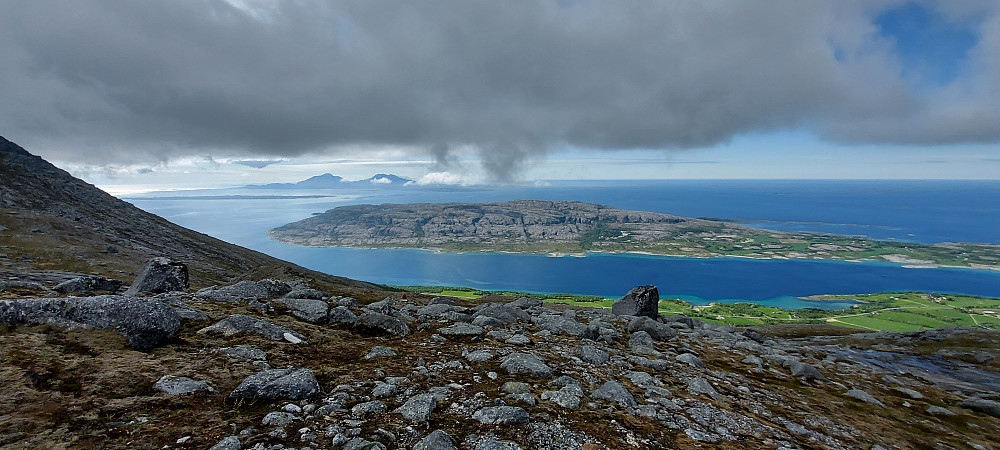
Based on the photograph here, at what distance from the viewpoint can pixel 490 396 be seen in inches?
463

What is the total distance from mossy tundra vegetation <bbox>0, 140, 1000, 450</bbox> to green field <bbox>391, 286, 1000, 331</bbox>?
10656 centimetres

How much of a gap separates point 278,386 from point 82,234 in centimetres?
8696

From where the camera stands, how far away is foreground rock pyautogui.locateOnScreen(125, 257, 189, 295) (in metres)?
20.8

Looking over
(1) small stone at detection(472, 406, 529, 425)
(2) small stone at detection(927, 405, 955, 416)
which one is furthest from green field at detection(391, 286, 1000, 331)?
(1) small stone at detection(472, 406, 529, 425)

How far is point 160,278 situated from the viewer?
21.2m

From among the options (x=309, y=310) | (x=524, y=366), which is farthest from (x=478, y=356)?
(x=309, y=310)

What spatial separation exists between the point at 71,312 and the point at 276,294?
11.6 metres

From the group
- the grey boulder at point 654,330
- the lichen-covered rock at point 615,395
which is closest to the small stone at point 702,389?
the lichen-covered rock at point 615,395

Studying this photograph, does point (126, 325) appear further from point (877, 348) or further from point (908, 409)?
point (877, 348)

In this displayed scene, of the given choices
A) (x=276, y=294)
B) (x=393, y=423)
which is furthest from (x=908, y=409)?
(x=276, y=294)

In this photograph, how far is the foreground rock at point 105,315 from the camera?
35.3ft

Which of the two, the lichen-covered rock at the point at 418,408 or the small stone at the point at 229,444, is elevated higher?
the small stone at the point at 229,444

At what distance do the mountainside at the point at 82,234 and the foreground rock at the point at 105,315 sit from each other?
33733 mm

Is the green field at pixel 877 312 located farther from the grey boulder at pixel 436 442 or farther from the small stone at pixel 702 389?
the grey boulder at pixel 436 442
